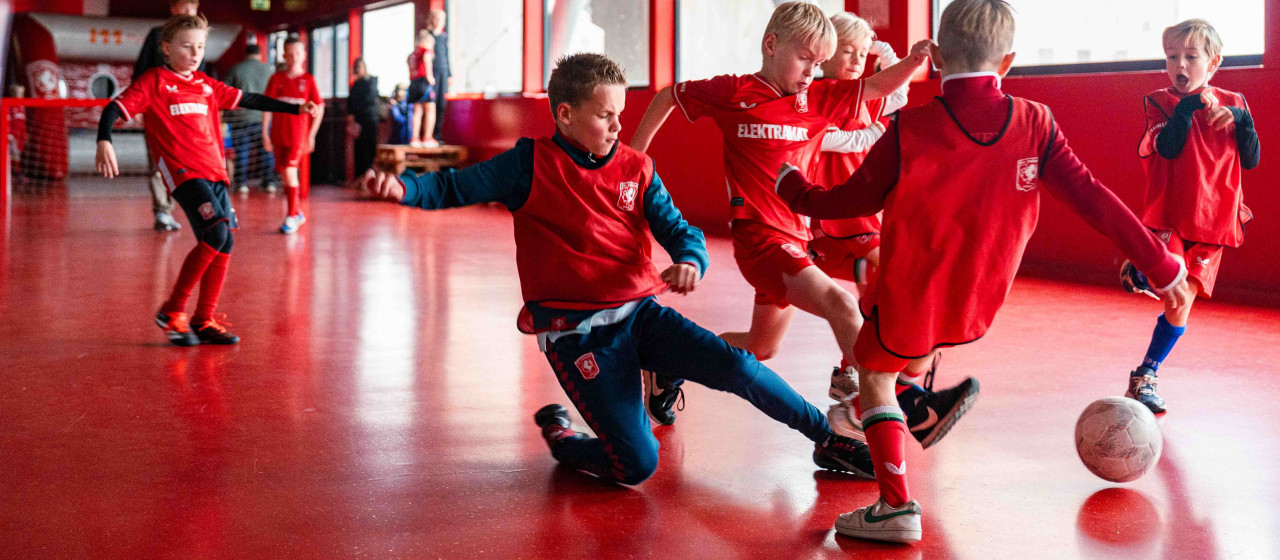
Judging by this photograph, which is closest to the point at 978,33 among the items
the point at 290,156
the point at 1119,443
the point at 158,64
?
the point at 1119,443

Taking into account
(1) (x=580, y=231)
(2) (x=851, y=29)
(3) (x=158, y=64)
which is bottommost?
(1) (x=580, y=231)

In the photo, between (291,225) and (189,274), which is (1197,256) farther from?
(291,225)

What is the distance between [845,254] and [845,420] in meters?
0.56

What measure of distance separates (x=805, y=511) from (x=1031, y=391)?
A: 1.44m

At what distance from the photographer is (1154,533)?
7.51 feet

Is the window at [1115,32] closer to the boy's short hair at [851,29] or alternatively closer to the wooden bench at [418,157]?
the boy's short hair at [851,29]

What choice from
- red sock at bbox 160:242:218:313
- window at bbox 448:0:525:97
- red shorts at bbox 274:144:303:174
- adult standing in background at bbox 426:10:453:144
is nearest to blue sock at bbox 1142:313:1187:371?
red sock at bbox 160:242:218:313

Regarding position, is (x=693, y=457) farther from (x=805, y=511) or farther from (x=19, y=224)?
(x=19, y=224)

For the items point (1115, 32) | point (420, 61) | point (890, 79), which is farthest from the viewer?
point (420, 61)

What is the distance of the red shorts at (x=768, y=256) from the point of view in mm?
2826

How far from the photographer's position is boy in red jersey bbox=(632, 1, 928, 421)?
290cm

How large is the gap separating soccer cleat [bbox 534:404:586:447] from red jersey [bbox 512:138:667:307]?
1.21ft

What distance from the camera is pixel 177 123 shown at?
14.0 ft

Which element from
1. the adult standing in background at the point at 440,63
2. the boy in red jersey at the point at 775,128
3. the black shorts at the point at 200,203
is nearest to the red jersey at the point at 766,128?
the boy in red jersey at the point at 775,128
